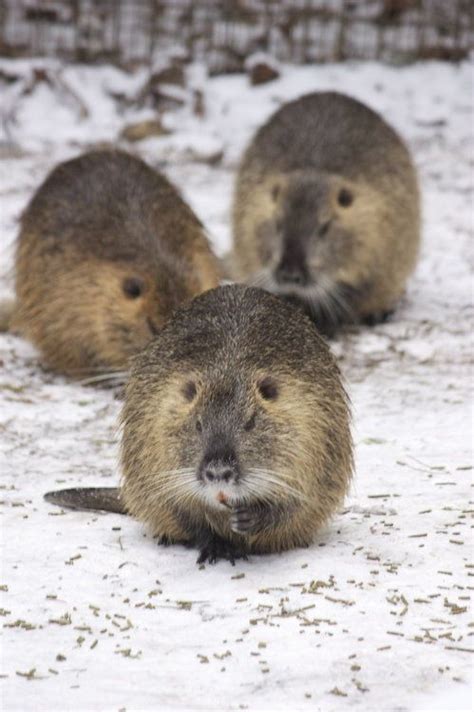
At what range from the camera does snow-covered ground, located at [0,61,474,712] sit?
10.2 feet

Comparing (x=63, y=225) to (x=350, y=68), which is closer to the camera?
(x=63, y=225)

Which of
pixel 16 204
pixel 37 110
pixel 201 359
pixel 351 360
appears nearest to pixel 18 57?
pixel 37 110

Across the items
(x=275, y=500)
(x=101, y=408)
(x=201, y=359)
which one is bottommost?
(x=101, y=408)

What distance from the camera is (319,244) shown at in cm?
732

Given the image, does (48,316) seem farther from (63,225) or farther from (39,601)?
(39,601)

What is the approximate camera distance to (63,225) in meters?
6.50

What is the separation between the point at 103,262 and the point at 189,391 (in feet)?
7.76

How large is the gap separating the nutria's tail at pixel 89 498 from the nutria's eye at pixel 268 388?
72cm

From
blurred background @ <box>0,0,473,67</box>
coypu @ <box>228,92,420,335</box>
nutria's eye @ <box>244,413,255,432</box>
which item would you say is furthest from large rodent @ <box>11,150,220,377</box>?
blurred background @ <box>0,0,473,67</box>

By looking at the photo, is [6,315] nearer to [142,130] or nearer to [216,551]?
[216,551]

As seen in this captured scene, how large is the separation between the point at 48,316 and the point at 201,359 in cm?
257

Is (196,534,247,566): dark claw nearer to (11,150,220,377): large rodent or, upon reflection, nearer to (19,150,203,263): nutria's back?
(11,150,220,377): large rodent

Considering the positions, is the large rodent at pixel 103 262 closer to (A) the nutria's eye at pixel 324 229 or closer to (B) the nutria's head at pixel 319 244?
(B) the nutria's head at pixel 319 244

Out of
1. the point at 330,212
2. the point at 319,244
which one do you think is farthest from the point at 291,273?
the point at 330,212
